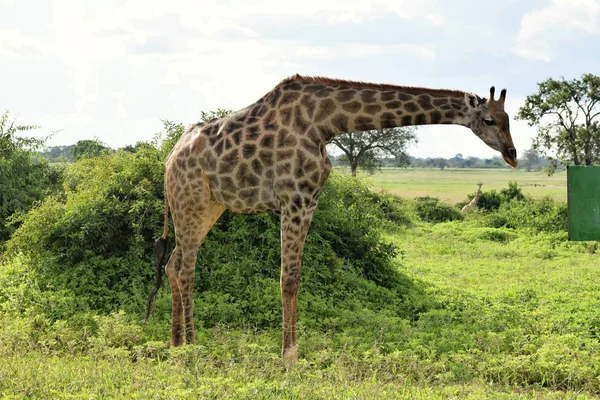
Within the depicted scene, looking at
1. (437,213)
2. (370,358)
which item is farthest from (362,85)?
(437,213)

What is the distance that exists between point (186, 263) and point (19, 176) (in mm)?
12546

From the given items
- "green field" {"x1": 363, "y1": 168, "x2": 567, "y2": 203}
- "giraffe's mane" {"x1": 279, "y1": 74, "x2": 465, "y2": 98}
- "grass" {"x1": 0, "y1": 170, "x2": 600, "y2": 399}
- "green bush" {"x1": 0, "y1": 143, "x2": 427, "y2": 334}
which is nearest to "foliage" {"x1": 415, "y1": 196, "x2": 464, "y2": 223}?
"green field" {"x1": 363, "y1": 168, "x2": 567, "y2": 203}

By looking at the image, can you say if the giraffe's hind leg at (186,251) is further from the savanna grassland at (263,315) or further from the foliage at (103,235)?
the foliage at (103,235)

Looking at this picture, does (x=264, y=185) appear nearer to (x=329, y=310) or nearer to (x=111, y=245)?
(x=329, y=310)

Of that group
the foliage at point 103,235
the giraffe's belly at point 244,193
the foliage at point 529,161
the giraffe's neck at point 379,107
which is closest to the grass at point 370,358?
the foliage at point 103,235

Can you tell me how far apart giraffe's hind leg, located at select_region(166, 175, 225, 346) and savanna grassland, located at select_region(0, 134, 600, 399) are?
351 millimetres

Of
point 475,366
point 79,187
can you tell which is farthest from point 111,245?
point 475,366

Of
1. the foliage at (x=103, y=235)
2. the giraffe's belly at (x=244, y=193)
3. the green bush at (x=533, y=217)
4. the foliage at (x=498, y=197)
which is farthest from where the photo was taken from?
the foliage at (x=498, y=197)

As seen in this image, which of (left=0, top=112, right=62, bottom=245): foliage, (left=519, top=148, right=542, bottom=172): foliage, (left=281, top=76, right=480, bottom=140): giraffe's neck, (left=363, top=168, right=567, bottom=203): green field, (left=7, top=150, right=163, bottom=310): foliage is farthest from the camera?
(left=519, top=148, right=542, bottom=172): foliage

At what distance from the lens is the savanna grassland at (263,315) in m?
6.82

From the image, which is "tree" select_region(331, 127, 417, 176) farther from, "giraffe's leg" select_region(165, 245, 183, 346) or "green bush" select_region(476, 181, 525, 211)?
"giraffe's leg" select_region(165, 245, 183, 346)

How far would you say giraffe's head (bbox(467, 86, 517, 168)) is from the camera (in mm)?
7406

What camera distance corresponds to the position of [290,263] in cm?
756

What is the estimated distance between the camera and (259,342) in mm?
8438
